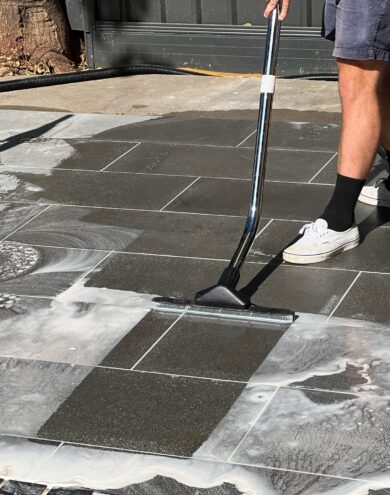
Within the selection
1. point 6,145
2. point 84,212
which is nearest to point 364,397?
point 84,212

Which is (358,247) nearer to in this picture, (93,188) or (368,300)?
(368,300)

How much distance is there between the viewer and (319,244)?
14.1 ft

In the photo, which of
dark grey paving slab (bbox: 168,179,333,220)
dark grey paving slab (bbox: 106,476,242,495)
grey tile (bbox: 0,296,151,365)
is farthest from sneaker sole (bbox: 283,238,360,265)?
dark grey paving slab (bbox: 106,476,242,495)

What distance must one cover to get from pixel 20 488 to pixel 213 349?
36.8 inches

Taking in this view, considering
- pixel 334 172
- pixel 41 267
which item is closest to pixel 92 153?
pixel 334 172

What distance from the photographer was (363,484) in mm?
2840

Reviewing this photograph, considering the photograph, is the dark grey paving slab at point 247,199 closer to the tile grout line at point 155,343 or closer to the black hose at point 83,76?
the tile grout line at point 155,343

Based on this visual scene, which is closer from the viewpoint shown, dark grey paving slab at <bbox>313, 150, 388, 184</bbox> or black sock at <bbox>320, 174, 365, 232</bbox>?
black sock at <bbox>320, 174, 365, 232</bbox>

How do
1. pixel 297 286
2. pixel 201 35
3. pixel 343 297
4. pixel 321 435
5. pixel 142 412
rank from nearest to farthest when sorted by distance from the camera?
pixel 321 435 < pixel 142 412 < pixel 343 297 < pixel 297 286 < pixel 201 35

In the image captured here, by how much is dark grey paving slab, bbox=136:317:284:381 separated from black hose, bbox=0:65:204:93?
3818mm

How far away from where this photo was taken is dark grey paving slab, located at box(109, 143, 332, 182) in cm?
536

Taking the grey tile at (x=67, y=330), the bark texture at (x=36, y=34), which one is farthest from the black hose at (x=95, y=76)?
the grey tile at (x=67, y=330)

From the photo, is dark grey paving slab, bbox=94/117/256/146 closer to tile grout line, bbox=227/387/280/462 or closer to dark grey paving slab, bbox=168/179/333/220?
dark grey paving slab, bbox=168/179/333/220

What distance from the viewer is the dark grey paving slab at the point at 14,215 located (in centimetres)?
480
